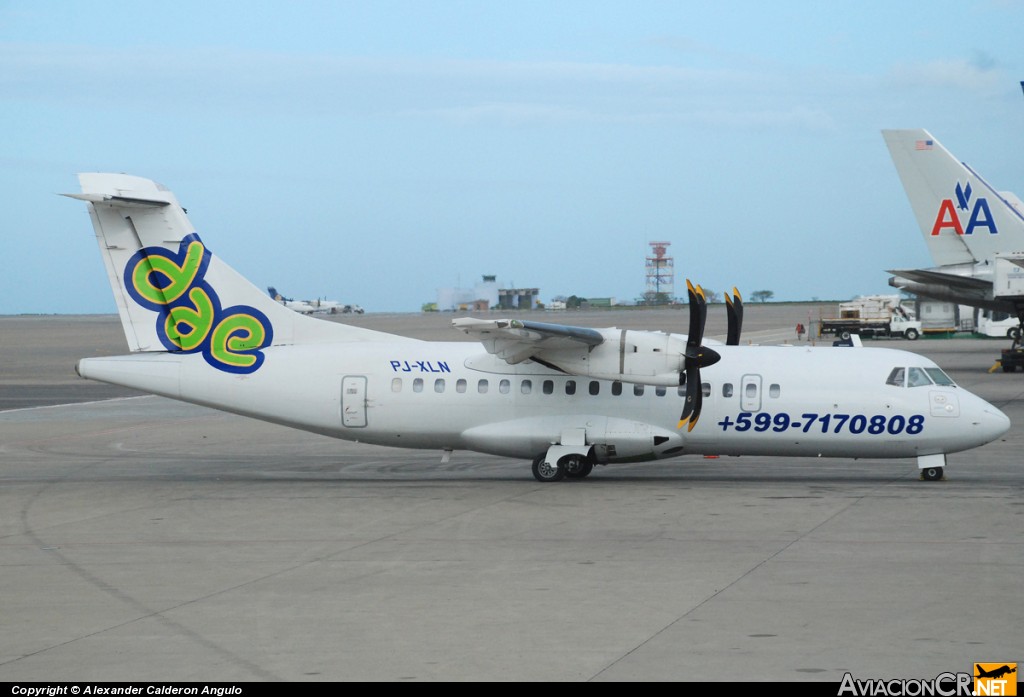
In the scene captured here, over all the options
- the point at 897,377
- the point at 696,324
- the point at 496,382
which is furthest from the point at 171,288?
the point at 897,377

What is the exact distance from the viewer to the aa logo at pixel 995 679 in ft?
29.6

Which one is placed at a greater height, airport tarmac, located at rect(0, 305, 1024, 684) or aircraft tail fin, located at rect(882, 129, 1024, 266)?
aircraft tail fin, located at rect(882, 129, 1024, 266)

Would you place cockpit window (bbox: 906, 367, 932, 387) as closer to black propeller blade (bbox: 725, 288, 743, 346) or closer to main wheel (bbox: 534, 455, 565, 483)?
black propeller blade (bbox: 725, 288, 743, 346)

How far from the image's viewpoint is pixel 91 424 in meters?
32.9

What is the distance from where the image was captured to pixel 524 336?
814 inches

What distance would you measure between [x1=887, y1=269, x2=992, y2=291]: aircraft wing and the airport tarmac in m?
20.8

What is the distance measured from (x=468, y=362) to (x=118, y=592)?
1028 cm

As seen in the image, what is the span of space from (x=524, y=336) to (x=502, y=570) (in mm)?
7442

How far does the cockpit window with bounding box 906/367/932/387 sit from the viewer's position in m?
21.2

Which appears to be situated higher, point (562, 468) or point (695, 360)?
point (695, 360)

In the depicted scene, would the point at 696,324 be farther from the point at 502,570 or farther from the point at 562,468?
the point at 502,570

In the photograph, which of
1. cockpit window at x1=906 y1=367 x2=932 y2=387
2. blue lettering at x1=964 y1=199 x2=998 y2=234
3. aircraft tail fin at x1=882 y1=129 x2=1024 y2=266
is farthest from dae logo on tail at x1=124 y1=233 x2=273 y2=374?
blue lettering at x1=964 y1=199 x2=998 y2=234

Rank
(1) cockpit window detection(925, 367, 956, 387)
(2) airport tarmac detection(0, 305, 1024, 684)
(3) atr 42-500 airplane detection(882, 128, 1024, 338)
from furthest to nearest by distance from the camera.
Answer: (3) atr 42-500 airplane detection(882, 128, 1024, 338)
(1) cockpit window detection(925, 367, 956, 387)
(2) airport tarmac detection(0, 305, 1024, 684)

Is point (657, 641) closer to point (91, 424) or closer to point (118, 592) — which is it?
point (118, 592)
